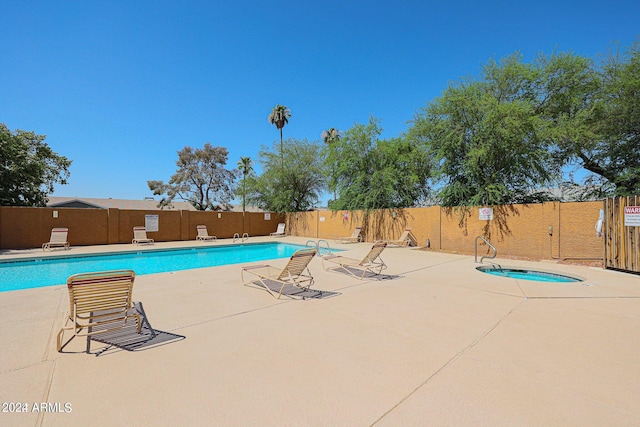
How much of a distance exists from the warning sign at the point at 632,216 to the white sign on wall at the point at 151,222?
19.9 metres

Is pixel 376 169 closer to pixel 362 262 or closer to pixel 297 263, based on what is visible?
pixel 362 262

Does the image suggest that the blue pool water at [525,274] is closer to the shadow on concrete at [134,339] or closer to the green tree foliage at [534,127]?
the green tree foliage at [534,127]

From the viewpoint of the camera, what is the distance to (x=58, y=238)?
13.7 meters

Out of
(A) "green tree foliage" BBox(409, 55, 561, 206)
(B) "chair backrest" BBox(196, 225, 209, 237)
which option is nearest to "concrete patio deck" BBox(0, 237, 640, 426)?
(A) "green tree foliage" BBox(409, 55, 561, 206)

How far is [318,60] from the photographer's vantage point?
17891 millimetres

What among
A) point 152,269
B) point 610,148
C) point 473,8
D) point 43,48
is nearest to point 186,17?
point 43,48

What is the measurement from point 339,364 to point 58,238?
16.2 metres

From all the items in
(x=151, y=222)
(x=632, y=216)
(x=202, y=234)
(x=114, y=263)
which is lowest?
(x=114, y=263)

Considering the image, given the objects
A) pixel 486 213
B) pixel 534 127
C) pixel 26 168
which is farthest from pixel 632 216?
pixel 26 168

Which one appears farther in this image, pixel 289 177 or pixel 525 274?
pixel 289 177

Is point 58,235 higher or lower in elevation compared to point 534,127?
lower

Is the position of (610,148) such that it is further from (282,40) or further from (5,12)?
(5,12)

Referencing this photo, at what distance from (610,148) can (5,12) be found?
72.1 ft

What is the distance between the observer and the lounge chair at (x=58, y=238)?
534 inches
